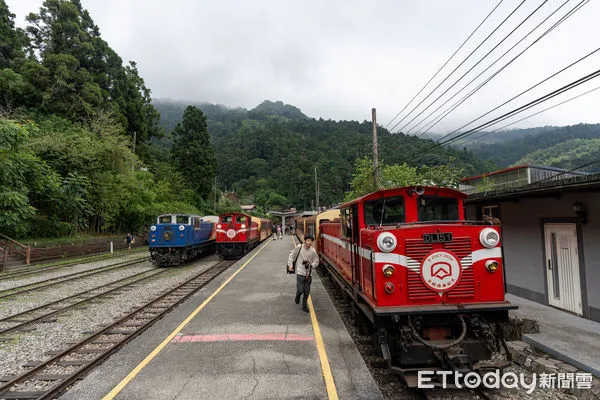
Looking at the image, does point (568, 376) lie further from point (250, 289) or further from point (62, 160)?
point (62, 160)

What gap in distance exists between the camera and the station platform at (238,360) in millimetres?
4441

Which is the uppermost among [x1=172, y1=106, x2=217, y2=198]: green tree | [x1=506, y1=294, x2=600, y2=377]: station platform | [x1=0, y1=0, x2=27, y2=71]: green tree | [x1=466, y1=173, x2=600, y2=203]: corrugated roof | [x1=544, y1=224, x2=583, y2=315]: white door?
[x1=0, y1=0, x2=27, y2=71]: green tree

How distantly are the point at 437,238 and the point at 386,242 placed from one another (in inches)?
28.3

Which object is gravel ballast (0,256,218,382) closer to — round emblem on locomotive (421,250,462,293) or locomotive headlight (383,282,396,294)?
locomotive headlight (383,282,396,294)

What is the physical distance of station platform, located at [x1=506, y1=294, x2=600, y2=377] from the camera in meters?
5.02

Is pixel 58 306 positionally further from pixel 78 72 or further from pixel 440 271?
pixel 78 72

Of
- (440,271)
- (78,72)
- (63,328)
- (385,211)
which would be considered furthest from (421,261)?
(78,72)

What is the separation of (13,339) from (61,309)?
2248 millimetres

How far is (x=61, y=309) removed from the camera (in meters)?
9.01

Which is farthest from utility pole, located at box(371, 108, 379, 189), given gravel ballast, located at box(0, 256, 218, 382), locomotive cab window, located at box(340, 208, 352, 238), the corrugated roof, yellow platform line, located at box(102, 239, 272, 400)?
gravel ballast, located at box(0, 256, 218, 382)

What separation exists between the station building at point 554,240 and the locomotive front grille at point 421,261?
2.76 meters

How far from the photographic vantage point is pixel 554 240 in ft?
26.2

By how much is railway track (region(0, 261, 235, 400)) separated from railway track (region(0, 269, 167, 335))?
218 cm

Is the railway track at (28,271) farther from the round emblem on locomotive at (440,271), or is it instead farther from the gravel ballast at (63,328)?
the round emblem on locomotive at (440,271)
